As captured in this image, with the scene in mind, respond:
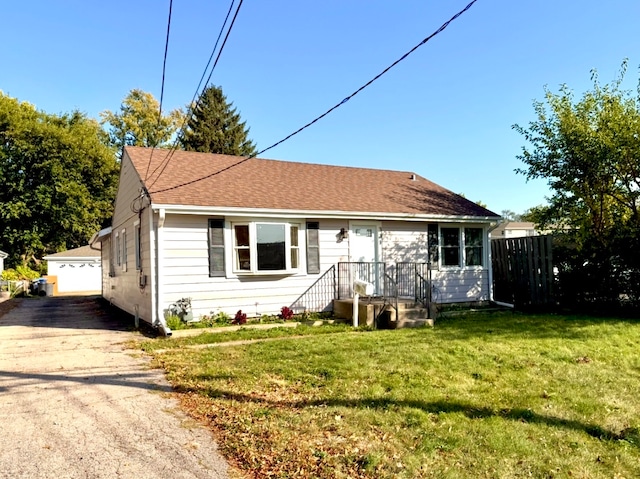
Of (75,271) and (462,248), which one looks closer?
(462,248)

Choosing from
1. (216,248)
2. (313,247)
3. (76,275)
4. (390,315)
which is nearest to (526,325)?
(390,315)

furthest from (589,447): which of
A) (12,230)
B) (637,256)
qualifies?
(12,230)

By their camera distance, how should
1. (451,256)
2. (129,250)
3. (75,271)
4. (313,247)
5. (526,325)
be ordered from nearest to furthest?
1. (526,325)
2. (313,247)
3. (129,250)
4. (451,256)
5. (75,271)

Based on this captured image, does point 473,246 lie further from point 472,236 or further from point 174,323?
point 174,323

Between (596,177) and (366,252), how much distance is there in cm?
650

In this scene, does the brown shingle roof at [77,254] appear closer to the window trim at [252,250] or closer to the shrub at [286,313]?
the window trim at [252,250]

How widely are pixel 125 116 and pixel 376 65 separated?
4107 centimetres

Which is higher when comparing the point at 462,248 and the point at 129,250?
the point at 129,250

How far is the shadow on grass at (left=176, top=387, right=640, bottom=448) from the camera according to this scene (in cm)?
421

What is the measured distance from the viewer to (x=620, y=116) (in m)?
11.3

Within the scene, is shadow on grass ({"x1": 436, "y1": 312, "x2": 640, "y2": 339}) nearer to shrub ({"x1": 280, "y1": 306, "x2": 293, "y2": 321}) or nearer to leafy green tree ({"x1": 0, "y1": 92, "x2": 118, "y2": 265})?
shrub ({"x1": 280, "y1": 306, "x2": 293, "y2": 321})

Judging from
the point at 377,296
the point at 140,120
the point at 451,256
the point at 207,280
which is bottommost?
the point at 377,296

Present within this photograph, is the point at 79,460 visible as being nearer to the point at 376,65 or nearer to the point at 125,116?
the point at 376,65

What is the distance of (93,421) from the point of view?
14.4 ft
